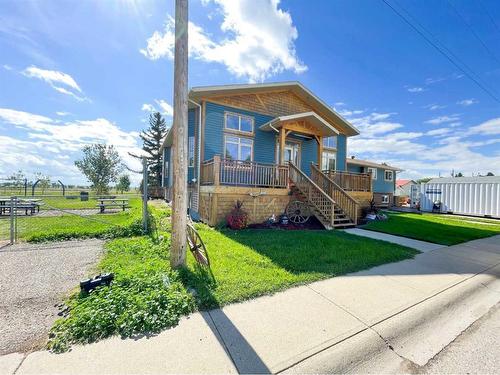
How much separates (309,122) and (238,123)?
12.0 ft

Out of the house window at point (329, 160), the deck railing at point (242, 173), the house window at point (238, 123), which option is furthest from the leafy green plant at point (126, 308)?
the house window at point (329, 160)

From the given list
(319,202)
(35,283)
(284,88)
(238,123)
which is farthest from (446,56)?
(35,283)

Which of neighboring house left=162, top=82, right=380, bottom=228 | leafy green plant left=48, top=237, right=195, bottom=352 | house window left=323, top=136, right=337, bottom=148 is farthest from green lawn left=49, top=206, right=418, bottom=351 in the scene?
house window left=323, top=136, right=337, bottom=148

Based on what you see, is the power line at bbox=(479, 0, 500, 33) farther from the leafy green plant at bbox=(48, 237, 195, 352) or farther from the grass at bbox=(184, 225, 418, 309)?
the leafy green plant at bbox=(48, 237, 195, 352)

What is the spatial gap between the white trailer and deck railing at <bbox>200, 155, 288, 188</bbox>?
19651mm

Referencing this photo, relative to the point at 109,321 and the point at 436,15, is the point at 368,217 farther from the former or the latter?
the point at 109,321

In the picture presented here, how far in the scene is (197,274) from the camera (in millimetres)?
3980

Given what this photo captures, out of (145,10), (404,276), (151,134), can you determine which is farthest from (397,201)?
(151,134)

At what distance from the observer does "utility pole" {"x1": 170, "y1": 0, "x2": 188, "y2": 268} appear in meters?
3.99

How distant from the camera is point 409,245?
705cm

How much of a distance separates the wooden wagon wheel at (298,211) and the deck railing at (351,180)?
2788mm

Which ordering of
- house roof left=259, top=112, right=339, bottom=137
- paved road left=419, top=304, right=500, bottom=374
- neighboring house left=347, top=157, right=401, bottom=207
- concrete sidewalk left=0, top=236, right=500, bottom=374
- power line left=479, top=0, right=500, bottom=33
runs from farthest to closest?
neighboring house left=347, top=157, right=401, bottom=207 < house roof left=259, top=112, right=339, bottom=137 < power line left=479, top=0, right=500, bottom=33 < paved road left=419, top=304, right=500, bottom=374 < concrete sidewalk left=0, top=236, right=500, bottom=374

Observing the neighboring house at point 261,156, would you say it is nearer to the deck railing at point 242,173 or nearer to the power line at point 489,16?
the deck railing at point 242,173

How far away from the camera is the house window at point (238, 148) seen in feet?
36.4
